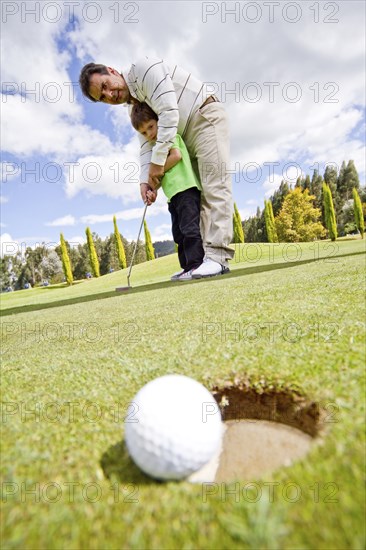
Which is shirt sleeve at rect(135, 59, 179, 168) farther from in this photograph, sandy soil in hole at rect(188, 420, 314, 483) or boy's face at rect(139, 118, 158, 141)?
sandy soil in hole at rect(188, 420, 314, 483)

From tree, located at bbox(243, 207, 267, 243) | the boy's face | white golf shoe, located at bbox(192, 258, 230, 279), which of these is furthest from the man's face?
tree, located at bbox(243, 207, 267, 243)

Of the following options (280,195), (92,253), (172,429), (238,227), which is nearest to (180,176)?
(172,429)

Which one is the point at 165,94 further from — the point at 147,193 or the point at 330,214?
the point at 330,214

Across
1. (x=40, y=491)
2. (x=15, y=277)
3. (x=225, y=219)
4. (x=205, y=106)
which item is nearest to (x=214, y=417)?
(x=40, y=491)

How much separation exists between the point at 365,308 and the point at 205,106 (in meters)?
2.38

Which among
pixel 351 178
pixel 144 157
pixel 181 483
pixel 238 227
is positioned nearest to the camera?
pixel 181 483

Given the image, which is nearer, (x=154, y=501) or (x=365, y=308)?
(x=154, y=501)

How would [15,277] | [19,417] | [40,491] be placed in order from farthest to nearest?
1. [15,277]
2. [19,417]
3. [40,491]

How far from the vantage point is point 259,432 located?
1759mm

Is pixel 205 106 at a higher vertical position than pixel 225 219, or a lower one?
higher

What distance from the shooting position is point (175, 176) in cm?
361

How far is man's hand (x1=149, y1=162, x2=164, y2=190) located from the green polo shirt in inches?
Answer: 3.7

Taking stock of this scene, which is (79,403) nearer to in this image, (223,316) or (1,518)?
(1,518)

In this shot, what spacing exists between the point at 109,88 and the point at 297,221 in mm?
52352
